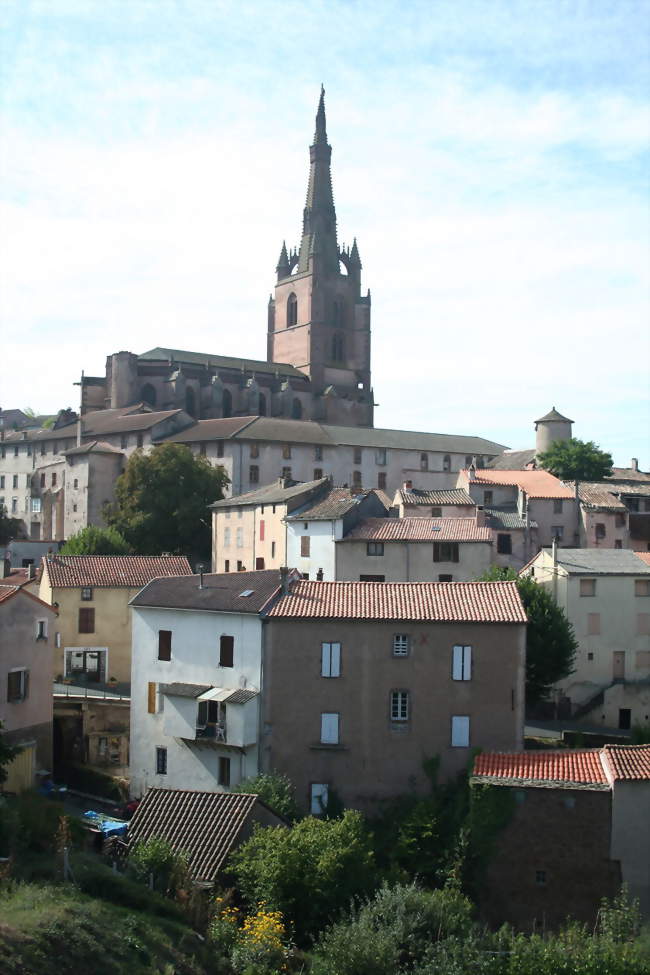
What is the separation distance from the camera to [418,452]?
88250 mm

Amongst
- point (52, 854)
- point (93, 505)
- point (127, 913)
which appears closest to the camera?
point (127, 913)

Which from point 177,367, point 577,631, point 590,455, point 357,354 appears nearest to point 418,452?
point 590,455

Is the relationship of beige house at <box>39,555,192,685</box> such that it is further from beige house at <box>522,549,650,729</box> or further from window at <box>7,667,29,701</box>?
beige house at <box>522,549,650,729</box>

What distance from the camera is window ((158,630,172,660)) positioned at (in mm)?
33844

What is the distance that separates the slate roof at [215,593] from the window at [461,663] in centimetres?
587

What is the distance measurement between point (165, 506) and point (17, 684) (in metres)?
33.3

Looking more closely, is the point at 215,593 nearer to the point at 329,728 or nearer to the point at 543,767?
the point at 329,728

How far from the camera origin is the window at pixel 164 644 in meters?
33.8

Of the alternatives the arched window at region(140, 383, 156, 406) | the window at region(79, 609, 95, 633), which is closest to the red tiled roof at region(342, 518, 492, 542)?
the window at region(79, 609, 95, 633)

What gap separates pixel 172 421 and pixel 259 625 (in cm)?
5476

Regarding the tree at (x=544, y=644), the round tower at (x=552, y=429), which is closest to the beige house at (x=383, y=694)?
the tree at (x=544, y=644)

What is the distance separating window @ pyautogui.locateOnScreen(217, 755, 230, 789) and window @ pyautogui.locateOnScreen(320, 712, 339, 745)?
319 centimetres

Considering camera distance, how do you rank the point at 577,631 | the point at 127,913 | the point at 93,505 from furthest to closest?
1. the point at 93,505
2. the point at 577,631
3. the point at 127,913

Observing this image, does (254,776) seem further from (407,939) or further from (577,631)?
(577,631)
